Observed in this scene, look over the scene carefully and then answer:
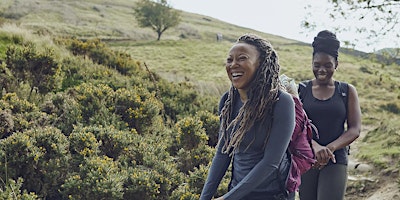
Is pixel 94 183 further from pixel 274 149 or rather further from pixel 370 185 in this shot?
pixel 370 185

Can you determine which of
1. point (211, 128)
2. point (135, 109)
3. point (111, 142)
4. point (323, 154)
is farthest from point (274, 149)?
point (135, 109)

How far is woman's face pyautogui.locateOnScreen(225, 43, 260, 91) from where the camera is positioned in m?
2.60

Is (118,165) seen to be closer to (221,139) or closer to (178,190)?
(178,190)

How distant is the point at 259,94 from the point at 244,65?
0.19 metres

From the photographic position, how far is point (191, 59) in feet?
133

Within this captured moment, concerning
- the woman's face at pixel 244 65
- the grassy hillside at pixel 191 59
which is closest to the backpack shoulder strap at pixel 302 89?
the woman's face at pixel 244 65

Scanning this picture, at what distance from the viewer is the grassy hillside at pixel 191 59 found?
11.1 metres

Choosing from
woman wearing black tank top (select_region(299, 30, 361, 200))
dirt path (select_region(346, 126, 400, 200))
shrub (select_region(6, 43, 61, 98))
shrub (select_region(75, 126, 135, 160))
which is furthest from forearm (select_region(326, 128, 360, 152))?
shrub (select_region(6, 43, 61, 98))

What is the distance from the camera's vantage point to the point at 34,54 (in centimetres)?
888

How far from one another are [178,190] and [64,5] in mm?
72020

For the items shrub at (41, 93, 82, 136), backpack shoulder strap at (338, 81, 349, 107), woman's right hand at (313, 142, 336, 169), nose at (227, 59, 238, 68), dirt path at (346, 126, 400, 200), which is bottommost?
dirt path at (346, 126, 400, 200)

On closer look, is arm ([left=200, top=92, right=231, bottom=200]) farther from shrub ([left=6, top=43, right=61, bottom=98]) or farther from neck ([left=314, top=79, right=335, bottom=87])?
shrub ([left=6, top=43, right=61, bottom=98])

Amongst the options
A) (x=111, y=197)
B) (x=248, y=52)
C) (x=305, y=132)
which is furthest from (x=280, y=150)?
(x=111, y=197)

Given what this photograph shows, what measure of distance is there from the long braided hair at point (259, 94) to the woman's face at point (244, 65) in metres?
0.03
